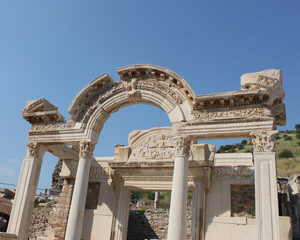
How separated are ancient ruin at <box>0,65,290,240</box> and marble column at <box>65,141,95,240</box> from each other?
0.11 feet

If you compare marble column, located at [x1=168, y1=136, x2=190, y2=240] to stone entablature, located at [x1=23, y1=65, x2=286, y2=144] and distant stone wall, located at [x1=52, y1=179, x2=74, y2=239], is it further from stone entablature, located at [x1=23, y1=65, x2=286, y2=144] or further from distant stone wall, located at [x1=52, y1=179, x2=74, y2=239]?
distant stone wall, located at [x1=52, y1=179, x2=74, y2=239]

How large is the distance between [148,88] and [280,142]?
168ft

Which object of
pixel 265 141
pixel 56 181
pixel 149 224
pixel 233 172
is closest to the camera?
pixel 265 141

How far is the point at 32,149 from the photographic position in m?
12.4

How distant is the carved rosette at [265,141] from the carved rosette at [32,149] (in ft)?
28.2

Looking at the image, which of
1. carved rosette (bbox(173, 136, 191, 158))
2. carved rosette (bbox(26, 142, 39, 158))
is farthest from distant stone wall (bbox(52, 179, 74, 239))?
carved rosette (bbox(173, 136, 191, 158))

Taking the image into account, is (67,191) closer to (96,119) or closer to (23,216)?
(23,216)

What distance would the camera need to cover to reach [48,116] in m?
12.6

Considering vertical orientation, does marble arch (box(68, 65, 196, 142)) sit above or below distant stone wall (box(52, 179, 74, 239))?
above

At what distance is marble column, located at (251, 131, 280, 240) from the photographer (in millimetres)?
8070

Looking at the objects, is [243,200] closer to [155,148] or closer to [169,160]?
[169,160]

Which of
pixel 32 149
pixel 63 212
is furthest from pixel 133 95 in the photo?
pixel 63 212

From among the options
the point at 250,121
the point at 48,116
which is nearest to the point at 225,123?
the point at 250,121

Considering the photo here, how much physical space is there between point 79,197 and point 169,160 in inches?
156
